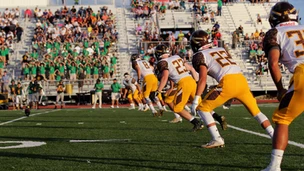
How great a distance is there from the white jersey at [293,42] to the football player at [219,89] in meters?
2.25

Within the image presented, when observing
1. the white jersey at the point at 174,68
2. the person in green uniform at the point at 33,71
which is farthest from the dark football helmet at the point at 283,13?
the person in green uniform at the point at 33,71

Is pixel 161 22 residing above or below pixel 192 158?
above

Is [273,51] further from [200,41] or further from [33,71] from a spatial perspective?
[33,71]

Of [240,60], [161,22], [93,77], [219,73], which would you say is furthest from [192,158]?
[161,22]

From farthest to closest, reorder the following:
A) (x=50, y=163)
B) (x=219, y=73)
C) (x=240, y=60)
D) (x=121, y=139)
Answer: (x=240, y=60)
(x=121, y=139)
(x=219, y=73)
(x=50, y=163)

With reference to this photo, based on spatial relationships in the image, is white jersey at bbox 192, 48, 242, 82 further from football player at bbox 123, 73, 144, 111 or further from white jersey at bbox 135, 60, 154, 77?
football player at bbox 123, 73, 144, 111

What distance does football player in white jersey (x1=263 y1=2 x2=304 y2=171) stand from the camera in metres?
4.87

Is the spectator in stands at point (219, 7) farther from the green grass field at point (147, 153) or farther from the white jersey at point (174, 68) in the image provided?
the green grass field at point (147, 153)

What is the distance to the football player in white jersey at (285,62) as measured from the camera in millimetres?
4871

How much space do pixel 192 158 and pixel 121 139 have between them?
262 cm

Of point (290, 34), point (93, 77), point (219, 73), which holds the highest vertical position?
point (290, 34)

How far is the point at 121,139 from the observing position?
28.8ft

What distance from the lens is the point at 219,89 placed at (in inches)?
289

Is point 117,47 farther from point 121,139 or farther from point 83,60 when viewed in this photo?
point 121,139
